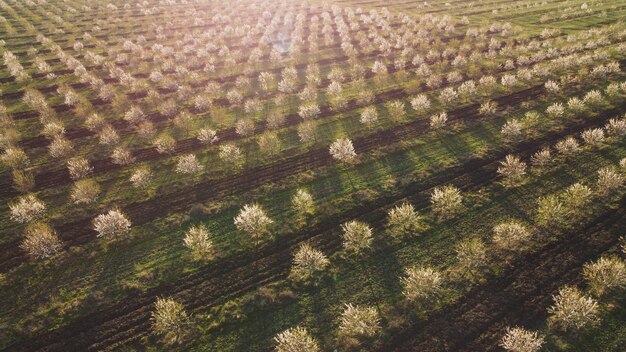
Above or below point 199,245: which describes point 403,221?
above

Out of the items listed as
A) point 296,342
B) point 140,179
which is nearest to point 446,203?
point 296,342

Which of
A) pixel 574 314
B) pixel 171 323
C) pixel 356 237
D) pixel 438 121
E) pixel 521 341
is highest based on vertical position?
pixel 438 121

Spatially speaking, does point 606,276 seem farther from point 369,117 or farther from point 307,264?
point 369,117

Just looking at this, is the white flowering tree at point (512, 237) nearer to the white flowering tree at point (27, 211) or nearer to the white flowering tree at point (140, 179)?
the white flowering tree at point (140, 179)

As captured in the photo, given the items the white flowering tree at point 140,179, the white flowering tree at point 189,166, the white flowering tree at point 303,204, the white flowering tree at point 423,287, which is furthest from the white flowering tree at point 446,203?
the white flowering tree at point 140,179

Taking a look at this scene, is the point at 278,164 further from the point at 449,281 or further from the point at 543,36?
the point at 543,36

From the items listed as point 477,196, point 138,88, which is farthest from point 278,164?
point 138,88
